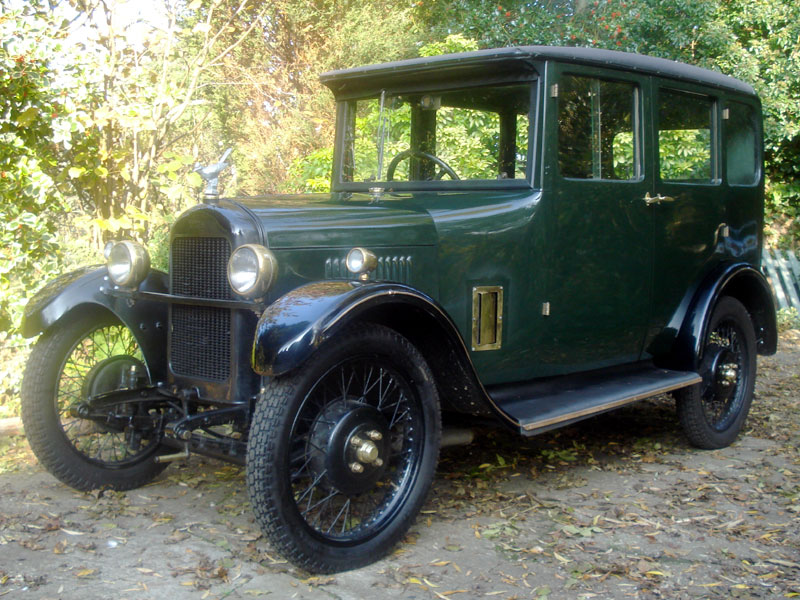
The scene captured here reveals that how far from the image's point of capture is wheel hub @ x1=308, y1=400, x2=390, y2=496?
3088 mm

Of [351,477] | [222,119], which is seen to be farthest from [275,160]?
[351,477]

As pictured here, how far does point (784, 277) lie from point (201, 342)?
8.78 meters

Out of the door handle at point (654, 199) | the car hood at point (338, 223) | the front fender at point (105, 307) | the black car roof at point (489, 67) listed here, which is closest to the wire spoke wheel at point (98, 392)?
the front fender at point (105, 307)

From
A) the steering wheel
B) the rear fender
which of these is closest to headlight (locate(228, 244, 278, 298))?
the steering wheel

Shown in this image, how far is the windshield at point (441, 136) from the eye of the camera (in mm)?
4090

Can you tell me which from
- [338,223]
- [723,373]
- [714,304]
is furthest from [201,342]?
[723,373]

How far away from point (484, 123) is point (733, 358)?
2238 mm

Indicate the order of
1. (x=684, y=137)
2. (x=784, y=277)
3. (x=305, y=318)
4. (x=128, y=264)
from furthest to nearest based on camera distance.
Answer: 1. (x=784, y=277)
2. (x=684, y=137)
3. (x=128, y=264)
4. (x=305, y=318)

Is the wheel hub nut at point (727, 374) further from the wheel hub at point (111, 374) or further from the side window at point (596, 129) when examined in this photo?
the wheel hub at point (111, 374)

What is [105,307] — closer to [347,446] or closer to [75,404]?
[75,404]

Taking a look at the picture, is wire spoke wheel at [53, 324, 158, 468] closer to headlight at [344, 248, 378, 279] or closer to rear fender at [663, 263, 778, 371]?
headlight at [344, 248, 378, 279]

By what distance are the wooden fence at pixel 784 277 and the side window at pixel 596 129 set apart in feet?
22.0

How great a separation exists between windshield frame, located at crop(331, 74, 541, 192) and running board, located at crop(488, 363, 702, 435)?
3.19 feet

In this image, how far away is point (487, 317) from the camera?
12.7 ft
